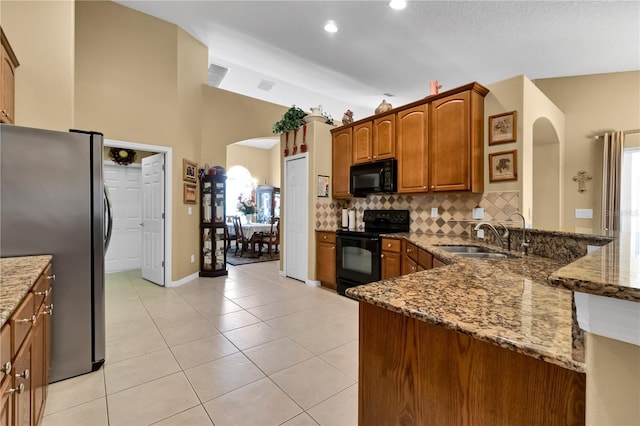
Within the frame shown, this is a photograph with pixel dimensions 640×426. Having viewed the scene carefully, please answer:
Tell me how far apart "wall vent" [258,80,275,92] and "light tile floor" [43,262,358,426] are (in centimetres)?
432

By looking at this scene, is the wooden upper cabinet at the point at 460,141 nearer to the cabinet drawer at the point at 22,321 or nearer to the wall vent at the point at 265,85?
the cabinet drawer at the point at 22,321

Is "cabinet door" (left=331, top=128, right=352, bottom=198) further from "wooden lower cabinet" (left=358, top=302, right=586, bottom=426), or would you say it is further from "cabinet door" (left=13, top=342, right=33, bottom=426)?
"cabinet door" (left=13, top=342, right=33, bottom=426)

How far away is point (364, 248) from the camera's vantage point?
3.68 m

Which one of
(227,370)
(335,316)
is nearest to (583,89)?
(335,316)

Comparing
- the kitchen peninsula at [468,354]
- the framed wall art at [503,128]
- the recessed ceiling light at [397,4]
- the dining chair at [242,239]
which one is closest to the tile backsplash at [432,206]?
the framed wall art at [503,128]

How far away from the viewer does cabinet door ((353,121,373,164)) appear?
3.93 meters

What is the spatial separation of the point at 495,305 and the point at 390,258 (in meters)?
2.43

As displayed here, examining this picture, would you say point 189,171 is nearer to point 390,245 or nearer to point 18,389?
point 390,245

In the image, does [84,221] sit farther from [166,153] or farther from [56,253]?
[166,153]

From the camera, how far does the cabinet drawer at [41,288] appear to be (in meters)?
1.42

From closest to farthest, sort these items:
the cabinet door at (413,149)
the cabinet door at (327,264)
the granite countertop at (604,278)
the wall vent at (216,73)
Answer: the granite countertop at (604,278)
the cabinet door at (413,149)
the cabinet door at (327,264)
the wall vent at (216,73)

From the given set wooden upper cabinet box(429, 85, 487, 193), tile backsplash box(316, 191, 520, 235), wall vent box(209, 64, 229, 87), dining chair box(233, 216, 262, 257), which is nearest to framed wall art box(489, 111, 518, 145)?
wooden upper cabinet box(429, 85, 487, 193)

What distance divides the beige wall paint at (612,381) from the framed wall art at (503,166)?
2.73m

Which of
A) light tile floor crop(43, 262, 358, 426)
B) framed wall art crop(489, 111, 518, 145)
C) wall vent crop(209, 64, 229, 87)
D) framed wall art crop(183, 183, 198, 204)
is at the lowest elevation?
light tile floor crop(43, 262, 358, 426)
